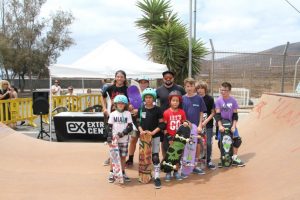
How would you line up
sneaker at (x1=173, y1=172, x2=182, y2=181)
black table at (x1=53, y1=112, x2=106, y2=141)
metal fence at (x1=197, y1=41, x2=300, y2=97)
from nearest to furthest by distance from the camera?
sneaker at (x1=173, y1=172, x2=182, y2=181) → black table at (x1=53, y1=112, x2=106, y2=141) → metal fence at (x1=197, y1=41, x2=300, y2=97)

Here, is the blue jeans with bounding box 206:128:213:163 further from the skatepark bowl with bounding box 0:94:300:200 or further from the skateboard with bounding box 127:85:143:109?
the skateboard with bounding box 127:85:143:109

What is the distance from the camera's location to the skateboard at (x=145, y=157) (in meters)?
4.96

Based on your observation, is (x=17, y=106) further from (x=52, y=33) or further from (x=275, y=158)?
(x=52, y=33)

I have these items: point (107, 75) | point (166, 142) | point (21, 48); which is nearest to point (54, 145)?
point (107, 75)

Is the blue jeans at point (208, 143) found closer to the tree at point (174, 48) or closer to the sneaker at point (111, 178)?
the sneaker at point (111, 178)

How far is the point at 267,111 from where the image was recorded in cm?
781

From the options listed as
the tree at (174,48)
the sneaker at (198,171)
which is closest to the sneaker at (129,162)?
the sneaker at (198,171)

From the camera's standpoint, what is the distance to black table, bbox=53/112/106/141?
28.6 ft

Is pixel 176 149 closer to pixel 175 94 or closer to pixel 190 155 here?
pixel 190 155

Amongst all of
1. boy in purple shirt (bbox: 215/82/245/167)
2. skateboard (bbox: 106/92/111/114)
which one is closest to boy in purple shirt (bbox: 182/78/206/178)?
boy in purple shirt (bbox: 215/82/245/167)

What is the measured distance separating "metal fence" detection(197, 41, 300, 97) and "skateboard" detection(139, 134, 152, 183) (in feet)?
18.5

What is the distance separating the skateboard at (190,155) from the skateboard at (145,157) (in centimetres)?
59

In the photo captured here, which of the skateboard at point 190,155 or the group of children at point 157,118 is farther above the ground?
the group of children at point 157,118

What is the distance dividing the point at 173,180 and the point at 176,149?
538mm
